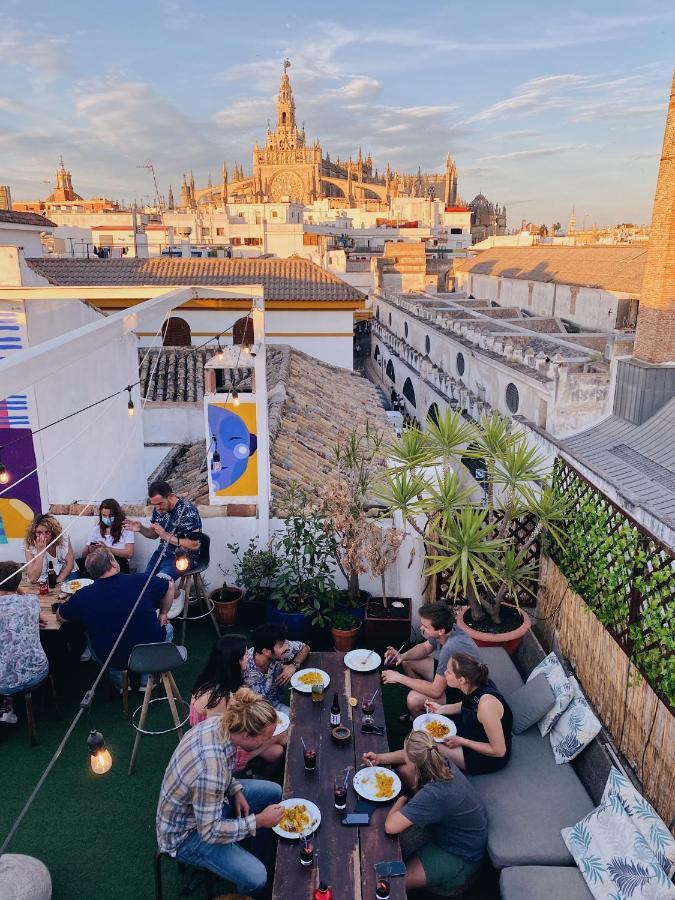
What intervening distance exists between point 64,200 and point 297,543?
3651 inches

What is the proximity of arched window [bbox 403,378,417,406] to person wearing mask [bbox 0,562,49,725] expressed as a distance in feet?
69.9

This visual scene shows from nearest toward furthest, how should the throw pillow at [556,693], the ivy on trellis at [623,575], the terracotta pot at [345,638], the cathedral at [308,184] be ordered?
the ivy on trellis at [623,575]
the throw pillow at [556,693]
the terracotta pot at [345,638]
the cathedral at [308,184]

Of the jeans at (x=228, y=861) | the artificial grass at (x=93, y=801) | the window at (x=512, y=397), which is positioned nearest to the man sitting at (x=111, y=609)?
the artificial grass at (x=93, y=801)

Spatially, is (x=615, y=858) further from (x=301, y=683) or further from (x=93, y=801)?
(x=93, y=801)

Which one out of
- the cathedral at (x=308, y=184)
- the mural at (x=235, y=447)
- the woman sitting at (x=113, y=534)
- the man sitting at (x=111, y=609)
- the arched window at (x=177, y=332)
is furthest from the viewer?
the cathedral at (x=308, y=184)

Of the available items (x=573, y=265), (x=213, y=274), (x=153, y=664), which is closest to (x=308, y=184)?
(x=573, y=265)

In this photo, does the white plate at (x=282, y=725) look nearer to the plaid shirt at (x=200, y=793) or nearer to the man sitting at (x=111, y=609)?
the plaid shirt at (x=200, y=793)

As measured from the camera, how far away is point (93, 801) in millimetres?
4531

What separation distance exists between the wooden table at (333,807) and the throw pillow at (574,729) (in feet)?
4.41

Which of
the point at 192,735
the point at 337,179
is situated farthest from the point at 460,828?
the point at 337,179

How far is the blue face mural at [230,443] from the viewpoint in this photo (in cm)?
699

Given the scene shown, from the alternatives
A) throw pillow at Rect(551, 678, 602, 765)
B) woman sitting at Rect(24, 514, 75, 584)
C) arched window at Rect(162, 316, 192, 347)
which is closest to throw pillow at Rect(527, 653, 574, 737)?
throw pillow at Rect(551, 678, 602, 765)

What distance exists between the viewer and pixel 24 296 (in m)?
6.88

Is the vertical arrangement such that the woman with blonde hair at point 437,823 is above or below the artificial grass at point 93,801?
above
